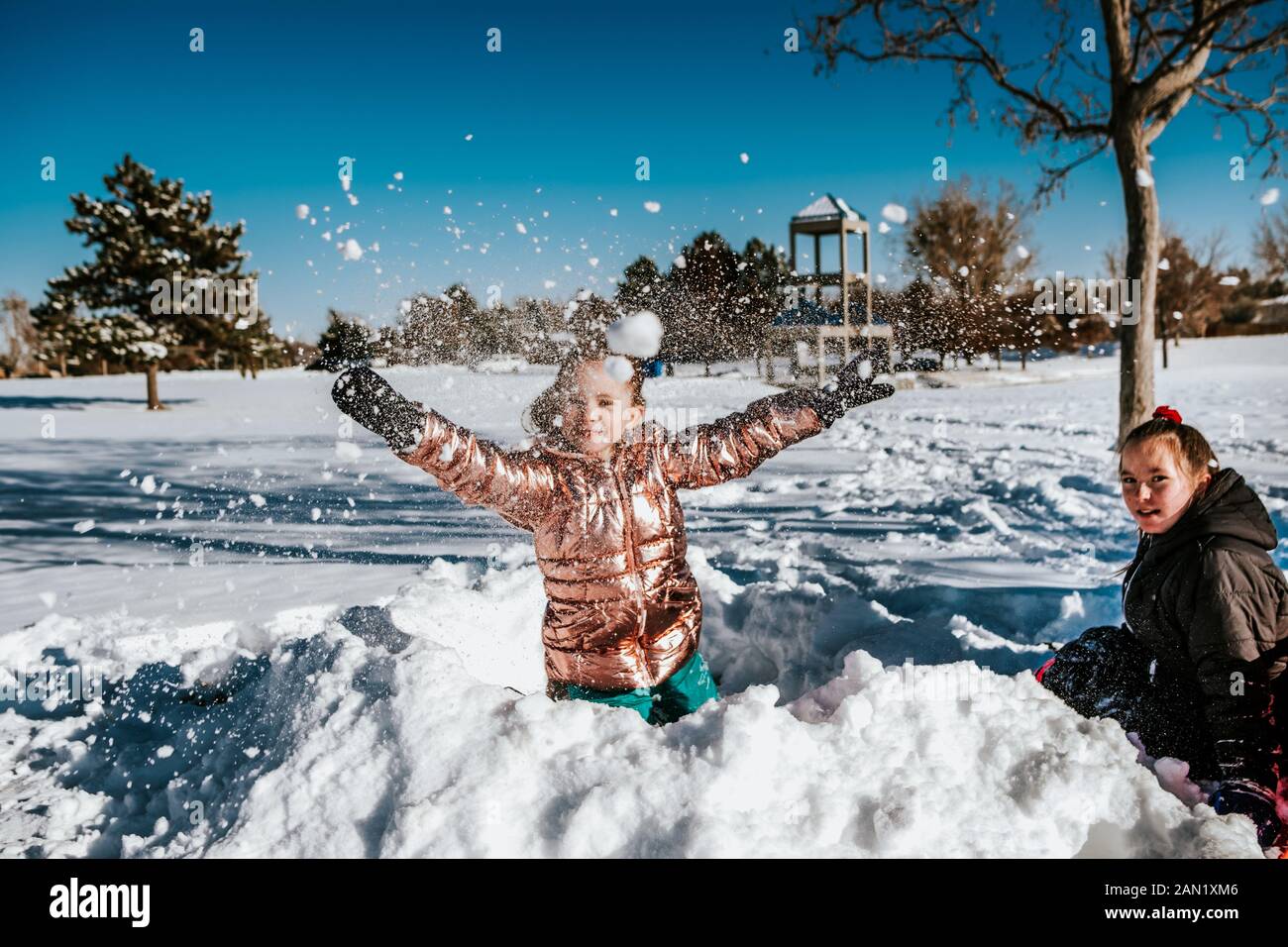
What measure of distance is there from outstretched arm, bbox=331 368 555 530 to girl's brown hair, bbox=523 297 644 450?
227mm

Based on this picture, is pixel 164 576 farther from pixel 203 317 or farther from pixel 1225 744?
pixel 203 317

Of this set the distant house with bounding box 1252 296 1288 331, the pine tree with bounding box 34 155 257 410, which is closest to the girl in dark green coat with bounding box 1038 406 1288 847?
the pine tree with bounding box 34 155 257 410

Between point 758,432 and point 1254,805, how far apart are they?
5.55 feet

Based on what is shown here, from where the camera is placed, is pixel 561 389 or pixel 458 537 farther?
pixel 458 537

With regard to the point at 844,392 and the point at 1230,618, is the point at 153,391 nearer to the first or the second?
the point at 844,392

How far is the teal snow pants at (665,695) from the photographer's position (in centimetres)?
262

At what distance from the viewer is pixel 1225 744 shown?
2.13m

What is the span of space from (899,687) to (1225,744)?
86cm

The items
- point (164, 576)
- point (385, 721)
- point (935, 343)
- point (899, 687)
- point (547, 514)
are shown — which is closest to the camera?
point (385, 721)

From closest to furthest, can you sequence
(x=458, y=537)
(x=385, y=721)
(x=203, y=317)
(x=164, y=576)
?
(x=385, y=721) < (x=164, y=576) < (x=458, y=537) < (x=203, y=317)

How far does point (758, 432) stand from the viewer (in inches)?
108

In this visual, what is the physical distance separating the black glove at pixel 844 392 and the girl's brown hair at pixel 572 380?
0.63 metres
